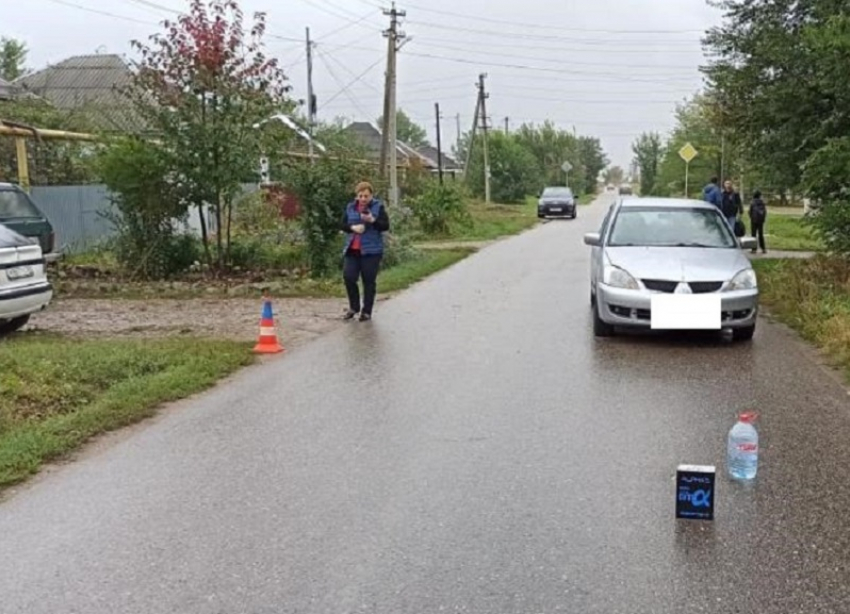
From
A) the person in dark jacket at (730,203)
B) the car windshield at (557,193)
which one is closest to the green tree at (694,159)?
the car windshield at (557,193)

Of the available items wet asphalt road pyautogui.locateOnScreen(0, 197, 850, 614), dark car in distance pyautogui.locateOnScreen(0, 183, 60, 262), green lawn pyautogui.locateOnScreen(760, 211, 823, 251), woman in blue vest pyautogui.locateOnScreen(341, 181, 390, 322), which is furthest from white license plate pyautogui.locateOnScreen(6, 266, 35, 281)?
green lawn pyautogui.locateOnScreen(760, 211, 823, 251)

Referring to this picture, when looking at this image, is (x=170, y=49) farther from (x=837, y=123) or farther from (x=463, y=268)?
(x=837, y=123)

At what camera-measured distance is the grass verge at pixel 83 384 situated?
21.1ft

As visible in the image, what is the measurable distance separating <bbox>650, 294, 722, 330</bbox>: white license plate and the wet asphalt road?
18.1 inches

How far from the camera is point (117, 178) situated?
16.1 meters

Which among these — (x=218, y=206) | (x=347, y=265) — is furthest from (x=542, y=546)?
(x=218, y=206)

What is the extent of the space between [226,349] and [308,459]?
13.1ft

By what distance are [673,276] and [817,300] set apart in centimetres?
285

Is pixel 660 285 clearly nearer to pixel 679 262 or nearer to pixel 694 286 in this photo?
pixel 694 286

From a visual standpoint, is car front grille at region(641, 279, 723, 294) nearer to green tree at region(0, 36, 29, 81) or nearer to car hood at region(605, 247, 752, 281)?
car hood at region(605, 247, 752, 281)

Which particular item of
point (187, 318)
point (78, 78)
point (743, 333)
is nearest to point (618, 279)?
point (743, 333)

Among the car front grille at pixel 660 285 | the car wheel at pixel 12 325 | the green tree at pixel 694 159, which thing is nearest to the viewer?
the car front grille at pixel 660 285

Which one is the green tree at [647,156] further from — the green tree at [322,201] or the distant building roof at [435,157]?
the green tree at [322,201]

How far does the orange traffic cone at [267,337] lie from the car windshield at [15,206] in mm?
7630
